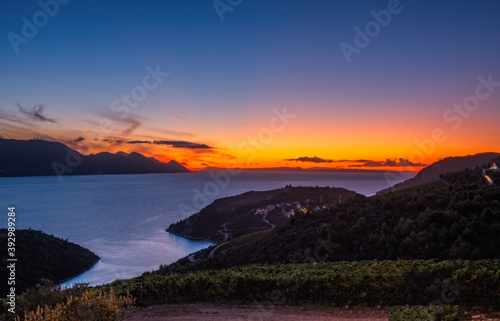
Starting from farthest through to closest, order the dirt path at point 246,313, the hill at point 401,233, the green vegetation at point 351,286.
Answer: the hill at point 401,233 → the dirt path at point 246,313 → the green vegetation at point 351,286

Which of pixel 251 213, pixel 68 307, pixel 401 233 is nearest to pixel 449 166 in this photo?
A: pixel 251 213

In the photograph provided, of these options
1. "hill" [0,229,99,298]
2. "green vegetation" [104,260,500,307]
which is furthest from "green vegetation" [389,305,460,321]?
"hill" [0,229,99,298]

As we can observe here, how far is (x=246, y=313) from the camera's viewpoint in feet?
41.6

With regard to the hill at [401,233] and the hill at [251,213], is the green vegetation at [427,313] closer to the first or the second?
the hill at [401,233]

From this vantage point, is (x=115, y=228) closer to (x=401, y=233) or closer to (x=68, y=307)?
(x=401, y=233)

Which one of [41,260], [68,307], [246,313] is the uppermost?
[68,307]

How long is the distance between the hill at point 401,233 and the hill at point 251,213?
200 feet

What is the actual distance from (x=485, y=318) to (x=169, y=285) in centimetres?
1237

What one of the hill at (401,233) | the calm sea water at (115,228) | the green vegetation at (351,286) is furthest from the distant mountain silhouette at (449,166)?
the green vegetation at (351,286)

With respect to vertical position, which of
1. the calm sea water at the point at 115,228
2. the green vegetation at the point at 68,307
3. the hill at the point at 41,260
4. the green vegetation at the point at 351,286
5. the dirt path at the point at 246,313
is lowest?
the calm sea water at the point at 115,228

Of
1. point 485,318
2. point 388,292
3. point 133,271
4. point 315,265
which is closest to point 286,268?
point 315,265

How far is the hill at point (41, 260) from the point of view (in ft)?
173

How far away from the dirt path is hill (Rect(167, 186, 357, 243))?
77.3 metres

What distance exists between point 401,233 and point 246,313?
47.7 feet
